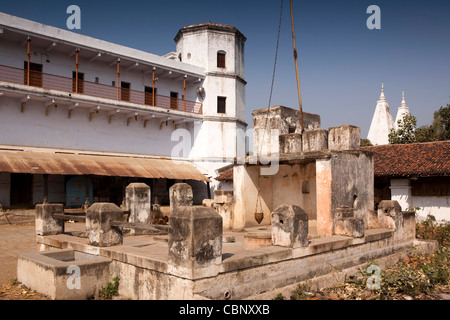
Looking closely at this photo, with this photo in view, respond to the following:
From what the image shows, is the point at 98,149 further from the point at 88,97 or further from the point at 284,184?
the point at 284,184

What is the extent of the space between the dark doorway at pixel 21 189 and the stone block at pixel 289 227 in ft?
49.1

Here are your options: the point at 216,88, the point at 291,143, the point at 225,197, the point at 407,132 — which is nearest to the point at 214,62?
the point at 216,88

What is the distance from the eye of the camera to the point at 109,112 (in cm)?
2130

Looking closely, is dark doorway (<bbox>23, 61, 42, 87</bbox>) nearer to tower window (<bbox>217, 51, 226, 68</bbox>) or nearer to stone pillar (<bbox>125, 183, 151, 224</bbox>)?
tower window (<bbox>217, 51, 226, 68</bbox>)

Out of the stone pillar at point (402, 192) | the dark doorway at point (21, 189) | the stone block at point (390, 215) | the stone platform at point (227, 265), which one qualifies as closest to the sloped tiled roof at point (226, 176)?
the stone pillar at point (402, 192)

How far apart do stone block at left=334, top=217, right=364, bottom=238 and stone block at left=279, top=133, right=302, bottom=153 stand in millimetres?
2697

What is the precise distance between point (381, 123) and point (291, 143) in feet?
79.8

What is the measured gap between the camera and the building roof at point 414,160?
15738mm

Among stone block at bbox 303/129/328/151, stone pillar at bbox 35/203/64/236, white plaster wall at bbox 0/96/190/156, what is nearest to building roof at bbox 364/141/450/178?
stone block at bbox 303/129/328/151

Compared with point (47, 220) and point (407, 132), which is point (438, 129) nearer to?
point (407, 132)
